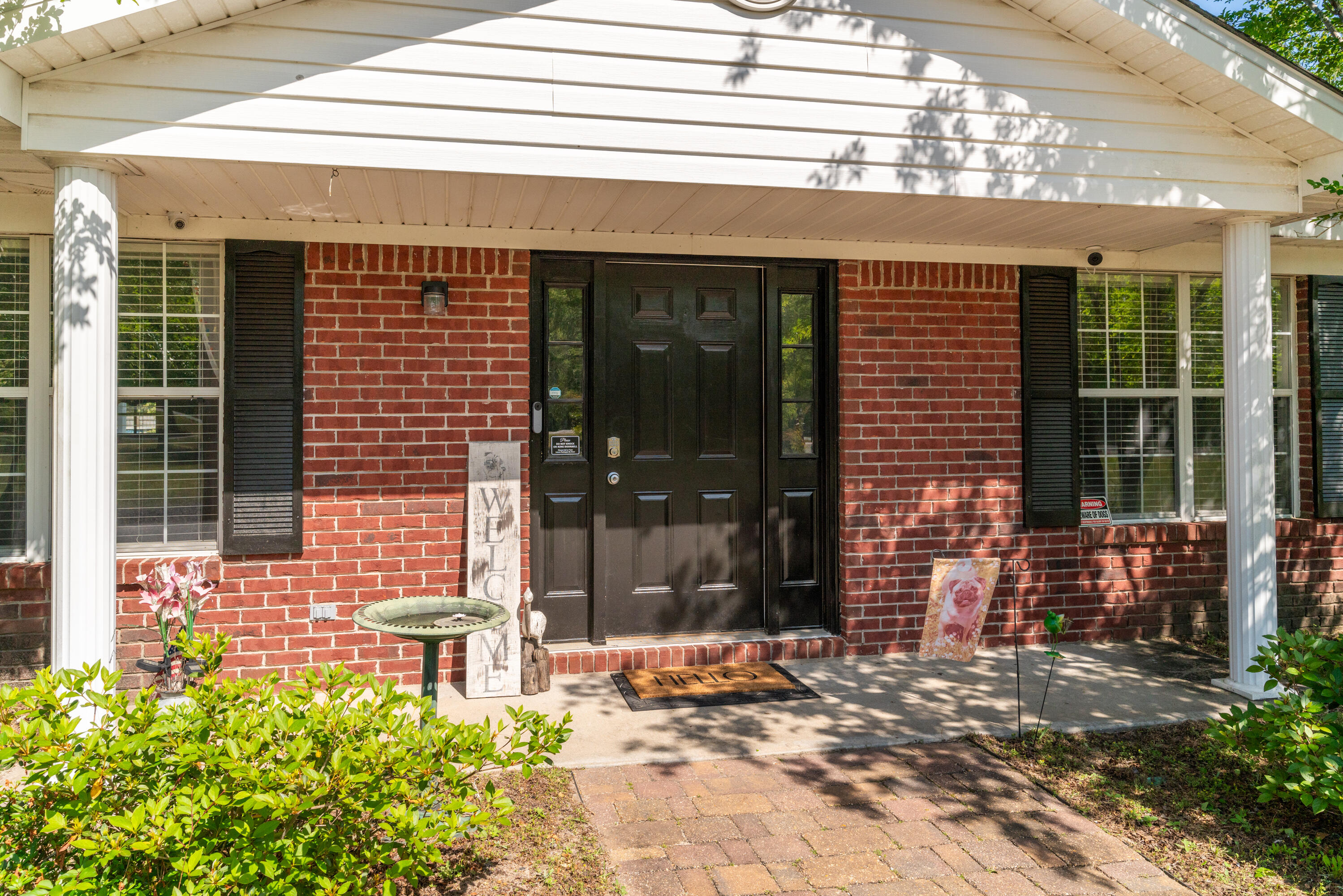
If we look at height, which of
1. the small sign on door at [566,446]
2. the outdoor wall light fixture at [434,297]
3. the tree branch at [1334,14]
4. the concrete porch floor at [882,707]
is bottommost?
the concrete porch floor at [882,707]

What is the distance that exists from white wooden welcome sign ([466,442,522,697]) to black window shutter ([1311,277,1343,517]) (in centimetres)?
577

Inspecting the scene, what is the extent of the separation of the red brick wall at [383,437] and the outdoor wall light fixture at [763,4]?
6.00 feet

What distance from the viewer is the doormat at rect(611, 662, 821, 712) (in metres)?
4.66

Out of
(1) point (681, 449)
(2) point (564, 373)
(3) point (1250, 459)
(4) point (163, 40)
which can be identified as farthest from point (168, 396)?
(3) point (1250, 459)

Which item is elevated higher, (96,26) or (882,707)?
(96,26)

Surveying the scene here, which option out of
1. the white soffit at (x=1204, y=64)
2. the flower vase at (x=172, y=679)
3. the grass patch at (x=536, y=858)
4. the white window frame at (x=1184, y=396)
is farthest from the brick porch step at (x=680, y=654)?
the white soffit at (x=1204, y=64)

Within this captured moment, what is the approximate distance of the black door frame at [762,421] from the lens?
17.0 feet

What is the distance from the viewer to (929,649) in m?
4.89

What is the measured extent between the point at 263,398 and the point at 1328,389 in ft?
23.7

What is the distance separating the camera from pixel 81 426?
3.55 meters

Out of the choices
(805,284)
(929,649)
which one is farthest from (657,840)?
(805,284)

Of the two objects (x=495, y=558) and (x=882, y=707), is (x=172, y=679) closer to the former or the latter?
(x=495, y=558)

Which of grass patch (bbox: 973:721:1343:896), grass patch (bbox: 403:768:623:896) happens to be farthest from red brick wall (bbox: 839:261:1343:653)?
grass patch (bbox: 403:768:623:896)

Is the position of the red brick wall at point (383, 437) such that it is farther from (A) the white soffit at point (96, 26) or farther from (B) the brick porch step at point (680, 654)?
(A) the white soffit at point (96, 26)
